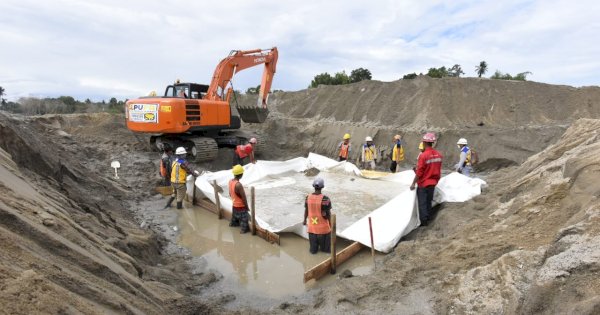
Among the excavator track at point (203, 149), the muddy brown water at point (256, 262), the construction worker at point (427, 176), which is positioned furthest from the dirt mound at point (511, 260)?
the excavator track at point (203, 149)

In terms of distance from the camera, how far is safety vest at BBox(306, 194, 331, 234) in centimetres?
539

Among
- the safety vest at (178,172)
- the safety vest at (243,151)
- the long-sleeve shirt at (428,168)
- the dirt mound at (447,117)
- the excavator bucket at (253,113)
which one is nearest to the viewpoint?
the long-sleeve shirt at (428,168)

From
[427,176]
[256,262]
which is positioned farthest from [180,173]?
[427,176]

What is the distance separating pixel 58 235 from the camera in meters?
3.43

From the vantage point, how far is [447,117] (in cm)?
1472

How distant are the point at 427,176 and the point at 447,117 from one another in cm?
956

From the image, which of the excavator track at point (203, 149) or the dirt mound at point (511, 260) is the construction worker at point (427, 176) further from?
the excavator track at point (203, 149)

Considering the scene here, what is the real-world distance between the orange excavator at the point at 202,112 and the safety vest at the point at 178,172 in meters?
3.04

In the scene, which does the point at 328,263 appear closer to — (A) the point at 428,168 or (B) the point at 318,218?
(B) the point at 318,218

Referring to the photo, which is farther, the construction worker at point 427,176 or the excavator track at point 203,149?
the excavator track at point 203,149

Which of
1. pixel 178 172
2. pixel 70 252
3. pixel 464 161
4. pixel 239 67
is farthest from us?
pixel 239 67

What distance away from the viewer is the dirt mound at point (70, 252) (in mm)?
2432

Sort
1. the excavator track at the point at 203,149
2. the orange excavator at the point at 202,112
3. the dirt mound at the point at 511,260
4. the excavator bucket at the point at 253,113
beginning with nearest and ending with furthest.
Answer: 1. the dirt mound at the point at 511,260
2. the orange excavator at the point at 202,112
3. the excavator track at the point at 203,149
4. the excavator bucket at the point at 253,113

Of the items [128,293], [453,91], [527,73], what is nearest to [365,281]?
[128,293]
